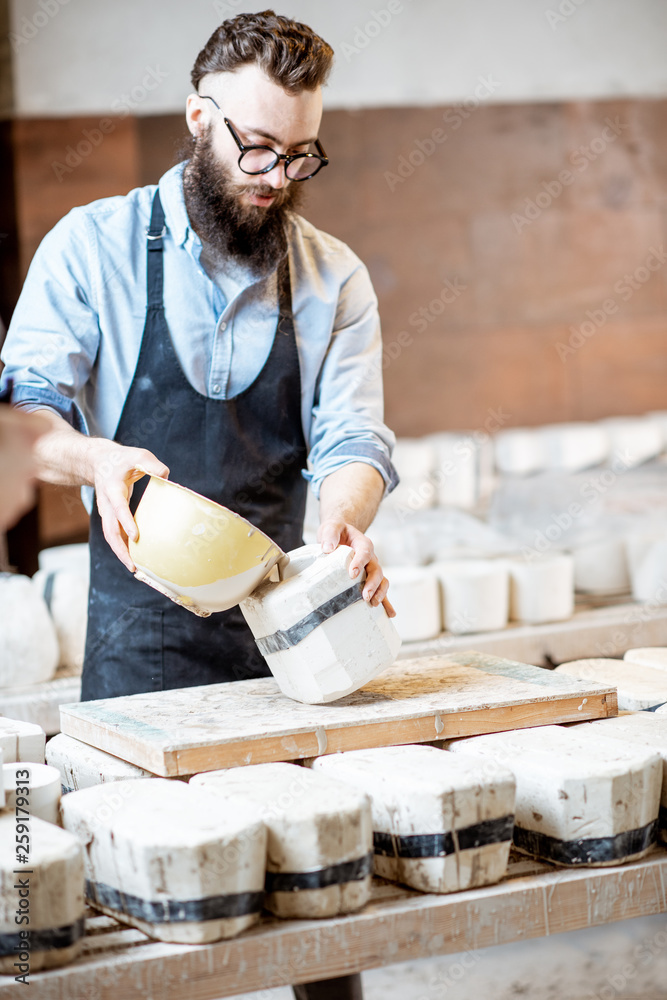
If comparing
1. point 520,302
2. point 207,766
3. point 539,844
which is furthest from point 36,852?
point 520,302

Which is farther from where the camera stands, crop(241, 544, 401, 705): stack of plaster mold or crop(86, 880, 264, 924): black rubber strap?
crop(241, 544, 401, 705): stack of plaster mold

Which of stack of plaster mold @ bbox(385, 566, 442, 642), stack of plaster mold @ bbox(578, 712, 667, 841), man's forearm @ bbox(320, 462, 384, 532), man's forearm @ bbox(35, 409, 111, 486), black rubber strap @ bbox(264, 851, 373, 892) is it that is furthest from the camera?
stack of plaster mold @ bbox(385, 566, 442, 642)

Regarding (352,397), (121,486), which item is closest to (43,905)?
(121,486)

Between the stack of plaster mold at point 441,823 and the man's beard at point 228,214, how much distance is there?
3.80ft

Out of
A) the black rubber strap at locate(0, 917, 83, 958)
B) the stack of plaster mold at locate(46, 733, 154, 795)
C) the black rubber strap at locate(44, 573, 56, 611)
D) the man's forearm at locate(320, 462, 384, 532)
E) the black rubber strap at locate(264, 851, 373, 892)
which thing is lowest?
the black rubber strap at locate(0, 917, 83, 958)

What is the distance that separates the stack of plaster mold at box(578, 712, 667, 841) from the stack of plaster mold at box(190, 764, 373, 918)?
469 millimetres

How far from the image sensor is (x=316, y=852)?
1.32 metres

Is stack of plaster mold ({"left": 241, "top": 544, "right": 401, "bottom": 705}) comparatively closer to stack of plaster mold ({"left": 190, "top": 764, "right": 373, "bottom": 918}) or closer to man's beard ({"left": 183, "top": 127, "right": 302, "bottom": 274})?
stack of plaster mold ({"left": 190, "top": 764, "right": 373, "bottom": 918})

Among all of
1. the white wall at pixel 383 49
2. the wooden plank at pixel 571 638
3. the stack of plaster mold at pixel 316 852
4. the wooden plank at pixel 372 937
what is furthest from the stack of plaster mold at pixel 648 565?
the white wall at pixel 383 49

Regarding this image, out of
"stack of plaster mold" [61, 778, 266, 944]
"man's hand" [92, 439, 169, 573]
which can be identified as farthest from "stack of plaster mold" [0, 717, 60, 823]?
"man's hand" [92, 439, 169, 573]

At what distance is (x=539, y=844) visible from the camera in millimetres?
1509

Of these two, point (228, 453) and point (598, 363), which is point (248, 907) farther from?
point (598, 363)

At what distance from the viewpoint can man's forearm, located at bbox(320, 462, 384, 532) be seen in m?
2.04

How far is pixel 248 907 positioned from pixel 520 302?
4566 millimetres
